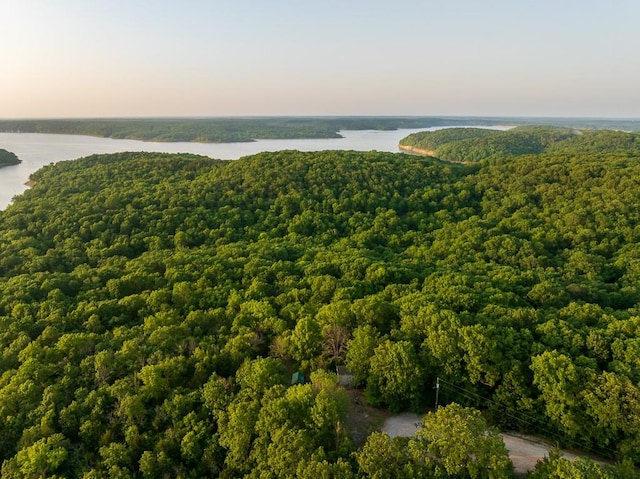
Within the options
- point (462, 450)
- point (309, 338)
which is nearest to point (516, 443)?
point (462, 450)

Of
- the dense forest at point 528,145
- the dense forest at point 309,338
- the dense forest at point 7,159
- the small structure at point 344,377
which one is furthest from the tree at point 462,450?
the dense forest at point 7,159

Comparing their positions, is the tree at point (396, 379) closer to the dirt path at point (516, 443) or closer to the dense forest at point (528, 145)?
the dirt path at point (516, 443)

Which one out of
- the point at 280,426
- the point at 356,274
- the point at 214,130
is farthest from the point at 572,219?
the point at 214,130

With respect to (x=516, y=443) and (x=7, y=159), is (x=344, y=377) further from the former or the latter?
(x=7, y=159)

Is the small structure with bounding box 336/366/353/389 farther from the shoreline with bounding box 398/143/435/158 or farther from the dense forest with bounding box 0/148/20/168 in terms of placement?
the shoreline with bounding box 398/143/435/158

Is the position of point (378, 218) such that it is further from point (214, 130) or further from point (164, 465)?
point (214, 130)
